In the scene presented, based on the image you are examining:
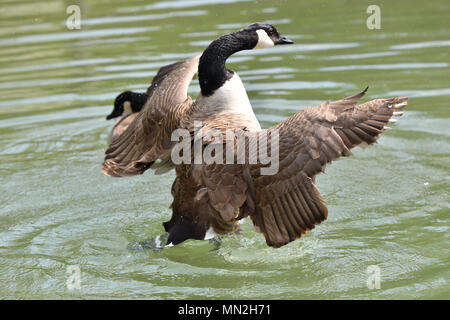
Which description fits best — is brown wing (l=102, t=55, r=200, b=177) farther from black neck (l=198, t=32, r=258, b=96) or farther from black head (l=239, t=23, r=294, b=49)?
black head (l=239, t=23, r=294, b=49)

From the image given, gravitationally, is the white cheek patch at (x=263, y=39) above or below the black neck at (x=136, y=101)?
above

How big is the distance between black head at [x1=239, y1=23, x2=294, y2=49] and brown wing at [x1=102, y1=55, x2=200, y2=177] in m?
0.91

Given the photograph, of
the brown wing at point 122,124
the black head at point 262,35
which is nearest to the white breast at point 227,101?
the black head at point 262,35

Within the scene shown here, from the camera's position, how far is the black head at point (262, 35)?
24.5ft

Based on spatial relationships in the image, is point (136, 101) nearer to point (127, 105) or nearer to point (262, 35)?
point (127, 105)

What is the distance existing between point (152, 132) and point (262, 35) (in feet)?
5.01


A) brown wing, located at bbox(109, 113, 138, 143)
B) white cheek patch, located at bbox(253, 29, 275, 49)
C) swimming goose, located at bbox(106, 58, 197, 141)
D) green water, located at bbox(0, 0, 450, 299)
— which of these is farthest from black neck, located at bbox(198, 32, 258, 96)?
swimming goose, located at bbox(106, 58, 197, 141)

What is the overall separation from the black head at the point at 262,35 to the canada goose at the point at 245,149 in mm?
11

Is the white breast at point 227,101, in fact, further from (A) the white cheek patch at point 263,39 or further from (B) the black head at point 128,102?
(B) the black head at point 128,102

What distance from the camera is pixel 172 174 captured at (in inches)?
355

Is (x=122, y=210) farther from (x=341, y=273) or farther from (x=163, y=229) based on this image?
Result: (x=341, y=273)

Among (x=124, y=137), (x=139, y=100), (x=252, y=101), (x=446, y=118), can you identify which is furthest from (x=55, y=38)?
(x=446, y=118)

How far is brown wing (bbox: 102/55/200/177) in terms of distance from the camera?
713 cm

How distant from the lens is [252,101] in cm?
1080
